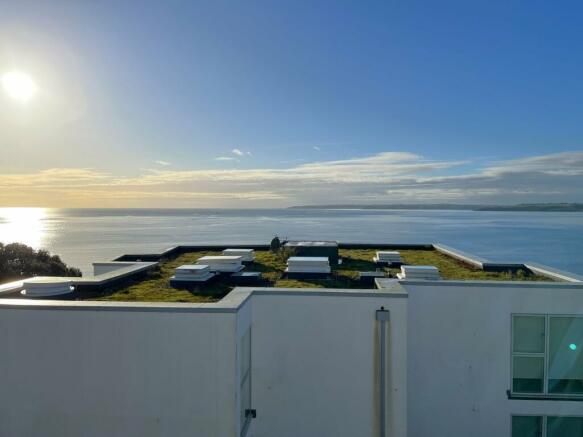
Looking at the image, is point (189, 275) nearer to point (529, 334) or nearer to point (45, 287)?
point (45, 287)

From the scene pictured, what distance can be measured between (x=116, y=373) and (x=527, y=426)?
630 centimetres

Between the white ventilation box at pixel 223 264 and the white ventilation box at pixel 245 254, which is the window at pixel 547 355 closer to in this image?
the white ventilation box at pixel 223 264

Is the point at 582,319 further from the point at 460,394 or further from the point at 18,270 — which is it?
the point at 18,270

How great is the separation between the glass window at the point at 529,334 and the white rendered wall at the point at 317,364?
7.04ft

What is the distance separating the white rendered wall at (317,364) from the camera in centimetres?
671

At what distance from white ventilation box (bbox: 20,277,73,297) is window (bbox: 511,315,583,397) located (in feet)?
23.5

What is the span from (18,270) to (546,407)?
26.2 metres

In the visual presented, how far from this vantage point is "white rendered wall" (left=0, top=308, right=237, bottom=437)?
18.7 ft

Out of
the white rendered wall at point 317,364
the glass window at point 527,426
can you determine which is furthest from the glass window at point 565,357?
the white rendered wall at point 317,364

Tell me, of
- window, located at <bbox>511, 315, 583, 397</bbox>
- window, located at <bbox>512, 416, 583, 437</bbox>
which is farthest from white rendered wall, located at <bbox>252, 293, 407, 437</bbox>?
window, located at <bbox>512, 416, 583, 437</bbox>

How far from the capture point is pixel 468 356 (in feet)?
24.5

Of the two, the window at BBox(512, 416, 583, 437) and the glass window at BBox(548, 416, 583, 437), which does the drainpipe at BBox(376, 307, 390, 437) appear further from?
the glass window at BBox(548, 416, 583, 437)

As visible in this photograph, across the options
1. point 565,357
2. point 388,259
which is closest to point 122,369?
point 565,357

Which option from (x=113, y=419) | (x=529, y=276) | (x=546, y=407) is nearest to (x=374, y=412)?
(x=546, y=407)
